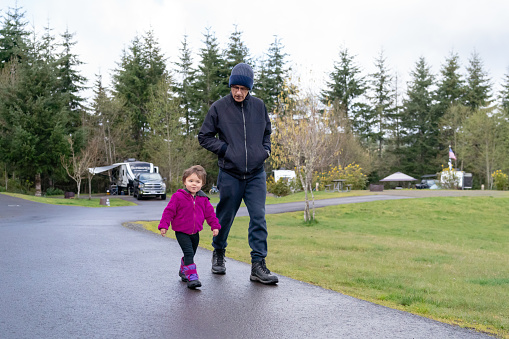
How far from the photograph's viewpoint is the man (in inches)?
191

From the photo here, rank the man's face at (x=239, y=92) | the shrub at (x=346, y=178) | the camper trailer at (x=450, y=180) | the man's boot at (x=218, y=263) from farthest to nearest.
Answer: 1. the camper trailer at (x=450, y=180)
2. the shrub at (x=346, y=178)
3. the man's boot at (x=218, y=263)
4. the man's face at (x=239, y=92)

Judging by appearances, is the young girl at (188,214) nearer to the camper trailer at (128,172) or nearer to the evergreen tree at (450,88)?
the camper trailer at (128,172)

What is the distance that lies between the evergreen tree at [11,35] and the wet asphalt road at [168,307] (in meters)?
45.7

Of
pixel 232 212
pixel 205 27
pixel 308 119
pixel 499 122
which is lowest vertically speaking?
pixel 232 212

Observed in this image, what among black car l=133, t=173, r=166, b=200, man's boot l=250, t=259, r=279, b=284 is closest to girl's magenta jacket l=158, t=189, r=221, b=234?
man's boot l=250, t=259, r=279, b=284

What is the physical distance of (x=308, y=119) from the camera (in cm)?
1914

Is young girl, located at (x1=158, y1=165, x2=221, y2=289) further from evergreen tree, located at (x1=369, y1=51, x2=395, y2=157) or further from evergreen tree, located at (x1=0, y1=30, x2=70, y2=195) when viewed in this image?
evergreen tree, located at (x1=369, y1=51, x2=395, y2=157)

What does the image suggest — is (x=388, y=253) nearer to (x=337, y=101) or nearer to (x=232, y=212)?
(x=232, y=212)

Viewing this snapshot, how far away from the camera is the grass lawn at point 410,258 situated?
4.60m

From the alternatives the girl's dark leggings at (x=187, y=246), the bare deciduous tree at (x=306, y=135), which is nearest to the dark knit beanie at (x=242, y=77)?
the girl's dark leggings at (x=187, y=246)

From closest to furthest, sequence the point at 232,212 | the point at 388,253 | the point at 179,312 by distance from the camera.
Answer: the point at 179,312 < the point at 232,212 < the point at 388,253

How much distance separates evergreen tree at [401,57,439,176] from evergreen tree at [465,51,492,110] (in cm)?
509

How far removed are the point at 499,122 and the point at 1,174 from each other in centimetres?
5340

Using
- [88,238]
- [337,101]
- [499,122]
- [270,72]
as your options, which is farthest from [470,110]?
[88,238]
